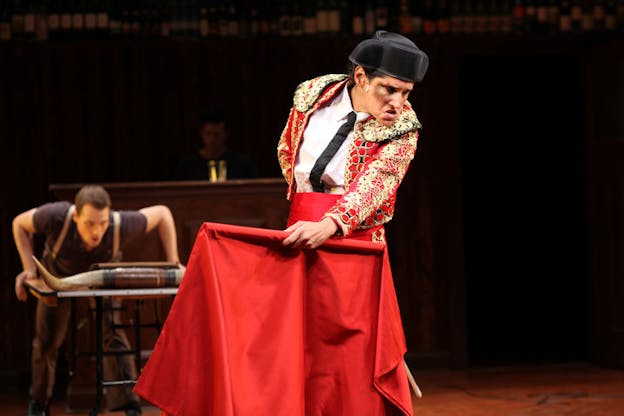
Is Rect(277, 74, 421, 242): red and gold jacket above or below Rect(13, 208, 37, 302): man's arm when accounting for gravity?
above

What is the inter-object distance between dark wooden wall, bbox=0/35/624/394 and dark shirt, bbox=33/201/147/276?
1.94m

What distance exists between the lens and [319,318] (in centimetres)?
273

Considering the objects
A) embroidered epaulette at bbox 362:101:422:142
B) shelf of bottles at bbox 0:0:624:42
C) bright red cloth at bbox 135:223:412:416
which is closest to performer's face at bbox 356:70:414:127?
embroidered epaulette at bbox 362:101:422:142

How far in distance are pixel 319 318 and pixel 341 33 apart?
4778 mm

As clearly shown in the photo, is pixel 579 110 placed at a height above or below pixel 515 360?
above

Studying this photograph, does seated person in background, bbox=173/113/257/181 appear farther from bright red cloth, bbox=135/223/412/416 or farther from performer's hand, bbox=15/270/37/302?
bright red cloth, bbox=135/223/412/416

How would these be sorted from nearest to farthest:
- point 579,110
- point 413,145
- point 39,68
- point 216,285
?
point 216,285 → point 413,145 → point 39,68 → point 579,110

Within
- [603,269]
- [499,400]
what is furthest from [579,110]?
[499,400]

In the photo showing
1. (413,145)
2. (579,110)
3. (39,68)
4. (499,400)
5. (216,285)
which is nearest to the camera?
(216,285)

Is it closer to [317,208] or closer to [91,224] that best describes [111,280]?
[91,224]

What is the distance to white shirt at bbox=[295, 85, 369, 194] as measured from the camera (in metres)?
2.97

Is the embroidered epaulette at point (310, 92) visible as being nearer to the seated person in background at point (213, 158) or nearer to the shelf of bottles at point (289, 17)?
the seated person in background at point (213, 158)

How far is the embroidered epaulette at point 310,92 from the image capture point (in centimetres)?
306

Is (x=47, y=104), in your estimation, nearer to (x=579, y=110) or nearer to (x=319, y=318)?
(x=579, y=110)
